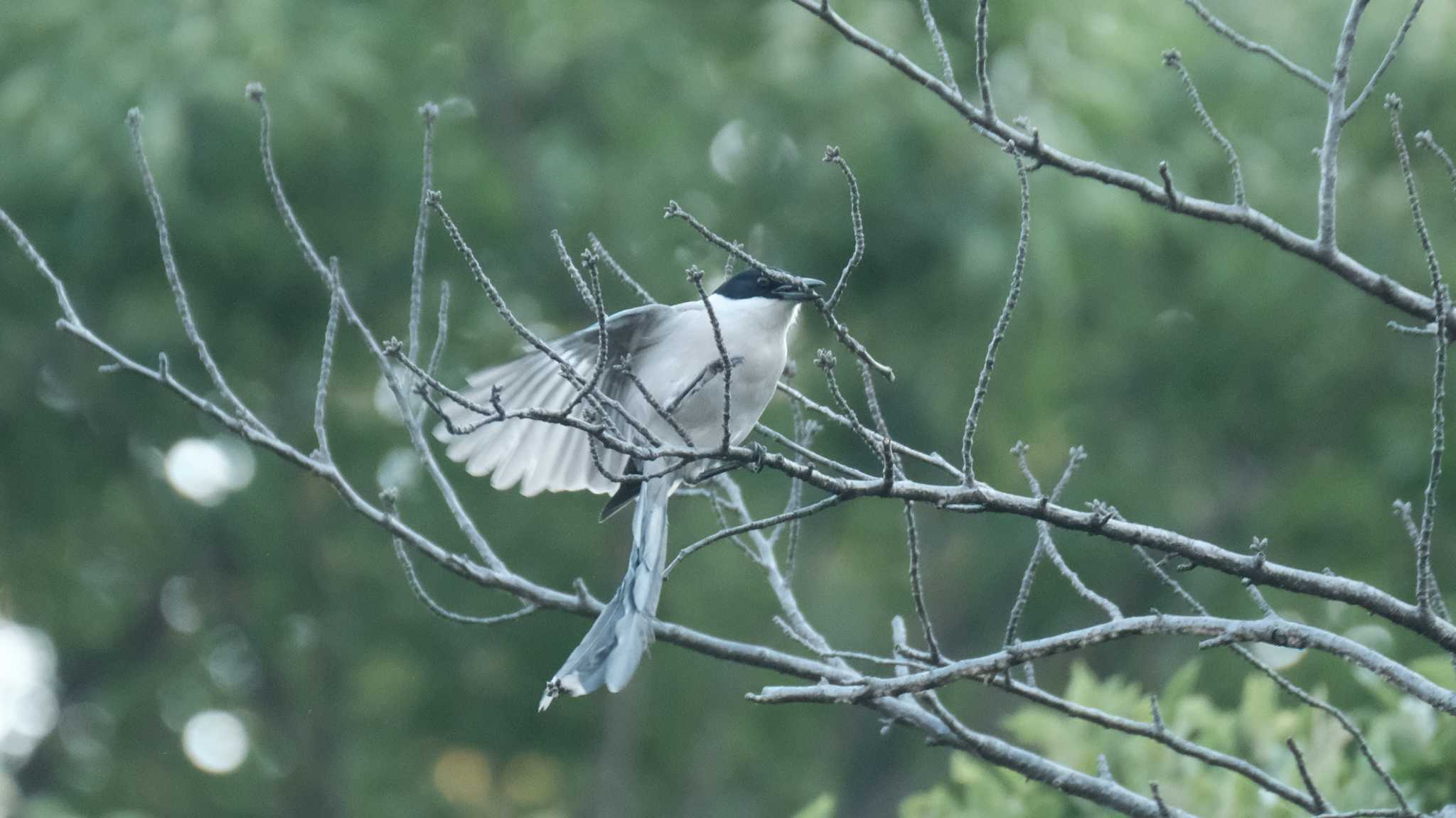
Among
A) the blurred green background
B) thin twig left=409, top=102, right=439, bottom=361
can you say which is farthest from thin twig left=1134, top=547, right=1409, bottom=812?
the blurred green background

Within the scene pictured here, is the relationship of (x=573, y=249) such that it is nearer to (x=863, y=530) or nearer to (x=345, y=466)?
(x=345, y=466)

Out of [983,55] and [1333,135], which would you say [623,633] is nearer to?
[983,55]

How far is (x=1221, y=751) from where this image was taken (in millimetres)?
3816

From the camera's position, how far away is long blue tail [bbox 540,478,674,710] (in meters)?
2.92

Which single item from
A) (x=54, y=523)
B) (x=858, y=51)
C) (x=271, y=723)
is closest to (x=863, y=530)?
(x=858, y=51)

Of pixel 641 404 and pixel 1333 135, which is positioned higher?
pixel 641 404

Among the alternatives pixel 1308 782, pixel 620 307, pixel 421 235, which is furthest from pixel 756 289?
pixel 620 307

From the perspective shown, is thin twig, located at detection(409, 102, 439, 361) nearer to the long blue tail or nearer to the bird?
the bird

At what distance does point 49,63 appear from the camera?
24.8ft

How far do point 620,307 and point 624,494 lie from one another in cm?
338

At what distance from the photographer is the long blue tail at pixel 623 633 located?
2920mm

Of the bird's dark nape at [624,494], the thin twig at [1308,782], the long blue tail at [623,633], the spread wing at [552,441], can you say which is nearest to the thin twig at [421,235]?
the long blue tail at [623,633]

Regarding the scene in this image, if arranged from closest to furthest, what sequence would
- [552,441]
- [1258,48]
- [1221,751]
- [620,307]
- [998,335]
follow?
[998,335], [1258,48], [1221,751], [552,441], [620,307]

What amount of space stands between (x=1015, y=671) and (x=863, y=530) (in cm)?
137
